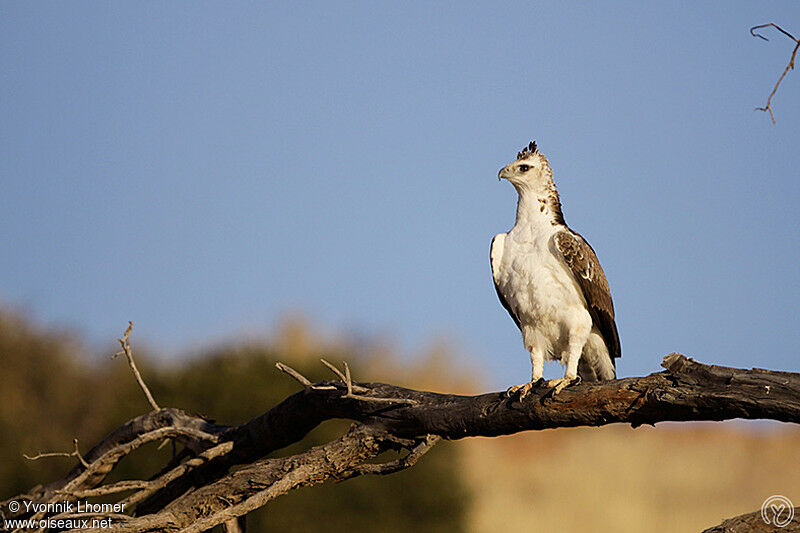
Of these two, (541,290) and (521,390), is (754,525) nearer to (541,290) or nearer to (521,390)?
(521,390)

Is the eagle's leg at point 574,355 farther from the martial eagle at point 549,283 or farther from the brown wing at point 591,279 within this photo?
the brown wing at point 591,279

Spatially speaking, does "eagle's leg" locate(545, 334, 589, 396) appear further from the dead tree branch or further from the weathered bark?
the weathered bark

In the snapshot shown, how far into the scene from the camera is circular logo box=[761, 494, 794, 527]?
4.11m

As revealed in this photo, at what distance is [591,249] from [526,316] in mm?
568

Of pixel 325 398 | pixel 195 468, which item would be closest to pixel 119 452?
pixel 195 468

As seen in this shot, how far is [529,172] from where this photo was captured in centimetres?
582

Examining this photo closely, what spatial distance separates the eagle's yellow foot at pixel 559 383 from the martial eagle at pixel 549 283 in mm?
271

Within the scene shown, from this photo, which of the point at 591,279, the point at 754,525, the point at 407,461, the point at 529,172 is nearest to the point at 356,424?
the point at 407,461

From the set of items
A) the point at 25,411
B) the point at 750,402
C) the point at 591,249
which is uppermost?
the point at 25,411

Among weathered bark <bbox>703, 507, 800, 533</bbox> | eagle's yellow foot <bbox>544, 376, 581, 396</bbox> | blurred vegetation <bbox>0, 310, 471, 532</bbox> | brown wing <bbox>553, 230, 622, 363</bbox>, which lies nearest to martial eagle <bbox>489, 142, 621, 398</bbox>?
brown wing <bbox>553, 230, 622, 363</bbox>

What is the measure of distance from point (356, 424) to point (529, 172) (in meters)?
1.92

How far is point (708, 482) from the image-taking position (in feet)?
66.1

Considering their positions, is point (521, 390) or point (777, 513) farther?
point (521, 390)

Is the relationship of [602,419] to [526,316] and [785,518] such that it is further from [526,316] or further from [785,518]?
[526,316]
